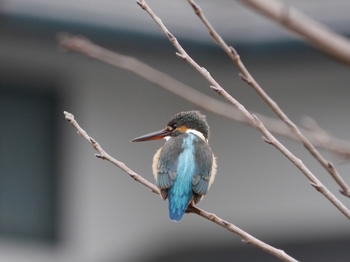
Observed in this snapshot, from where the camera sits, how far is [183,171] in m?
2.51

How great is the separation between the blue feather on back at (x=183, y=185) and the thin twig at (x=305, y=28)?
0.99m

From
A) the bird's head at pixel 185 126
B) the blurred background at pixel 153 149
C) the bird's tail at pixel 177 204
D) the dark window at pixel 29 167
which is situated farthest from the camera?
the dark window at pixel 29 167

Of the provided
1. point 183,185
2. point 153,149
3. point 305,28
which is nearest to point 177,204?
point 183,185

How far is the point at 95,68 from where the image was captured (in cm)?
525

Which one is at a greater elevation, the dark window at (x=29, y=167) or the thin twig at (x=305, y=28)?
the dark window at (x=29, y=167)

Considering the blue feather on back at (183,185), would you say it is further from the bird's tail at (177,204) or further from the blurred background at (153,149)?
the blurred background at (153,149)

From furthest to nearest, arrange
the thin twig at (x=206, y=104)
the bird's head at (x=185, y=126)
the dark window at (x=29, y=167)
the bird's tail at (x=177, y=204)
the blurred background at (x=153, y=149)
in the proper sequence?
the dark window at (x=29, y=167)
the blurred background at (x=153, y=149)
the bird's head at (x=185, y=126)
the bird's tail at (x=177, y=204)
the thin twig at (x=206, y=104)

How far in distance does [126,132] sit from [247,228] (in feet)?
4.06

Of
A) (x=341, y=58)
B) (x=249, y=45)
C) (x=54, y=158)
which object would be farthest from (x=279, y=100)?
(x=341, y=58)

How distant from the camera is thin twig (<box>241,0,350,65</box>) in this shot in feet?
4.99

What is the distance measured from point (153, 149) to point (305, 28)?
13.2 ft

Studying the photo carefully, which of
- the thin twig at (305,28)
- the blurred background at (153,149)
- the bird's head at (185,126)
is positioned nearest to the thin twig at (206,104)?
the thin twig at (305,28)

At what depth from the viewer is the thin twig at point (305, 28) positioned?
1.52 m

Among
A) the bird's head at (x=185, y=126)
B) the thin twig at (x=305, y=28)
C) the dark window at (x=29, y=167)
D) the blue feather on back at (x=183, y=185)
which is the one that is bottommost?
the thin twig at (x=305, y=28)
